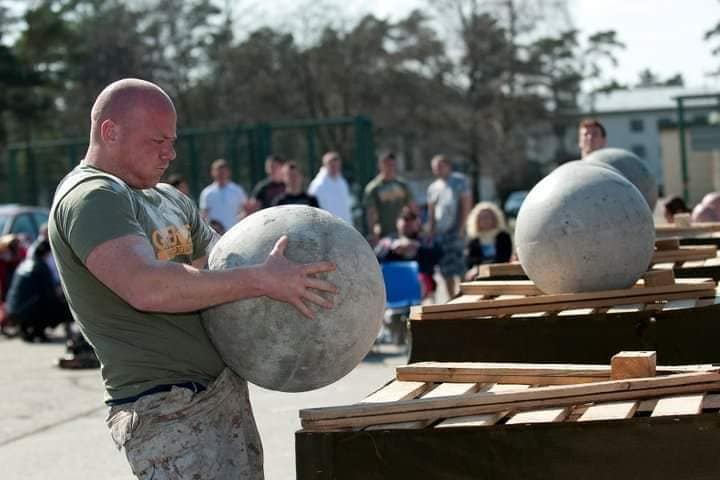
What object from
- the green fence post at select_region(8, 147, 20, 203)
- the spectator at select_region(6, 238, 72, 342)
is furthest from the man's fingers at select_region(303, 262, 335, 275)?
the green fence post at select_region(8, 147, 20, 203)

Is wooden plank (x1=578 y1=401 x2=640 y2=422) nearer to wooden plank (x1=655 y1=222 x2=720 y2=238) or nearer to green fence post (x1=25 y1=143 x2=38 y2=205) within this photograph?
wooden plank (x1=655 y1=222 x2=720 y2=238)

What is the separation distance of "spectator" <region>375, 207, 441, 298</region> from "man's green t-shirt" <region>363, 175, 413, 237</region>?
49cm

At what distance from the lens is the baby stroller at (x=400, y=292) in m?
13.6

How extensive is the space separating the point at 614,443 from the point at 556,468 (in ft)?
0.69

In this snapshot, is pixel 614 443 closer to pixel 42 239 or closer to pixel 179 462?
pixel 179 462

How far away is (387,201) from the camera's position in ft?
54.0

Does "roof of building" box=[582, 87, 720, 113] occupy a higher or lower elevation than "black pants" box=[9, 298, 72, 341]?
higher

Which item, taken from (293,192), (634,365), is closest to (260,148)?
(293,192)

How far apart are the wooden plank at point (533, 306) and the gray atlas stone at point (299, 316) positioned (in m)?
1.96

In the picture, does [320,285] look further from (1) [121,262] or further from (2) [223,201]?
(2) [223,201]

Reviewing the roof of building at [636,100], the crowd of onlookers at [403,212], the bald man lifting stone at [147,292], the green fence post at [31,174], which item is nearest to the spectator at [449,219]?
the crowd of onlookers at [403,212]

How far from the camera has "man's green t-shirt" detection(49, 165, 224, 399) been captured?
4.06 m

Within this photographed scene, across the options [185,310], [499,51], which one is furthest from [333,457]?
[499,51]

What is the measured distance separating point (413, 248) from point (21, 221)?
8909 millimetres
